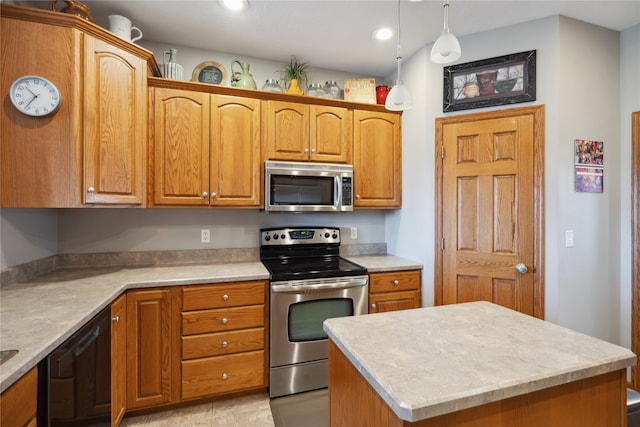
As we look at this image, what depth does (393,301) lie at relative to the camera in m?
2.54

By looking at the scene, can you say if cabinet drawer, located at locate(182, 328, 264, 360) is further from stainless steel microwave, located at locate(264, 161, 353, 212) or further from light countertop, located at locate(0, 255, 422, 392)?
stainless steel microwave, located at locate(264, 161, 353, 212)

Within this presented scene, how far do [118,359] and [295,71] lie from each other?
2.48 m

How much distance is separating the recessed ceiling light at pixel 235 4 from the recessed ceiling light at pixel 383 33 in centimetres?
96

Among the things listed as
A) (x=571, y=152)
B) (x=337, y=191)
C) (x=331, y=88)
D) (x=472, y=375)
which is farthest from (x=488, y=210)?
(x=472, y=375)

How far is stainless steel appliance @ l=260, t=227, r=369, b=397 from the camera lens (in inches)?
87.5

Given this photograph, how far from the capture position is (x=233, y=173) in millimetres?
2441

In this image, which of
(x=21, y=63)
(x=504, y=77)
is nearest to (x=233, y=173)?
(x=21, y=63)

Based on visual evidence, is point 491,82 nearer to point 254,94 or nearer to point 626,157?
point 626,157

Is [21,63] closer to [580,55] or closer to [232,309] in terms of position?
[232,309]

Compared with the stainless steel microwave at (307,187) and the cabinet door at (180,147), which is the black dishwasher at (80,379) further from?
the stainless steel microwave at (307,187)

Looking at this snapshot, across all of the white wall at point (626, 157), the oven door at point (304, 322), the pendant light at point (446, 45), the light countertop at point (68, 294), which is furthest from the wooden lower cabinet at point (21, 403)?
the white wall at point (626, 157)

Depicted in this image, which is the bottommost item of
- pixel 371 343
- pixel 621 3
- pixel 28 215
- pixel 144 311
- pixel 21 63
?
pixel 144 311

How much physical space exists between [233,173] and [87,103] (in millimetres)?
978

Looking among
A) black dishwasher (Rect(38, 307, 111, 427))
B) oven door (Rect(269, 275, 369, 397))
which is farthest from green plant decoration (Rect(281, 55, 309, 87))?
black dishwasher (Rect(38, 307, 111, 427))
